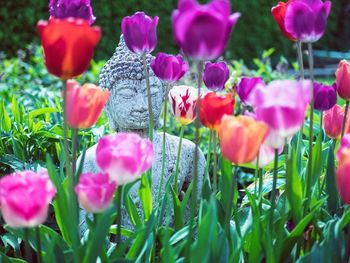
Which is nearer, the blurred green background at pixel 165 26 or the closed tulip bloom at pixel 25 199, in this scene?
the closed tulip bloom at pixel 25 199

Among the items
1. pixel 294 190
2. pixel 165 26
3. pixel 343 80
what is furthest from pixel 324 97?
pixel 165 26

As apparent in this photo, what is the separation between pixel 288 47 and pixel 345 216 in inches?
367

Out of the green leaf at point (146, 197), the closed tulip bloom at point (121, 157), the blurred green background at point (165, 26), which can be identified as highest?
the closed tulip bloom at point (121, 157)

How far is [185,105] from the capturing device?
1809mm

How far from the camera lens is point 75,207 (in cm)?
147

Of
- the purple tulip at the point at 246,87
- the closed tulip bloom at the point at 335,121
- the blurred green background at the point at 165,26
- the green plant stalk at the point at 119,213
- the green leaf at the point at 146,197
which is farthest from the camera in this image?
the blurred green background at the point at 165,26

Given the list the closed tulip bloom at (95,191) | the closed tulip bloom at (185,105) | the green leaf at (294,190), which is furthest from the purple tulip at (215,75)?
the closed tulip bloom at (95,191)

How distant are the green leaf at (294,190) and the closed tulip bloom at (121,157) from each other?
0.34 meters

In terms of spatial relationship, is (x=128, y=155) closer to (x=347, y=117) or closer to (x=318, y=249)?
(x=318, y=249)

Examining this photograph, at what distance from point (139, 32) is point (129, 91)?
456 mm

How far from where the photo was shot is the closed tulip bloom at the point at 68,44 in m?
1.21

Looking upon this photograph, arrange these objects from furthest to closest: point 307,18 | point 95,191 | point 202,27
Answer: point 307,18 < point 95,191 < point 202,27

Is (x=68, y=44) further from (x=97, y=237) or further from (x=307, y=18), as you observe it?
(x=307, y=18)

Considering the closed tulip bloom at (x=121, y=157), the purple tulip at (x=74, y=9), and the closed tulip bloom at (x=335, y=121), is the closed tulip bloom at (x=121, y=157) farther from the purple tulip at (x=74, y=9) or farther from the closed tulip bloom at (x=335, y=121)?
the closed tulip bloom at (x=335, y=121)
